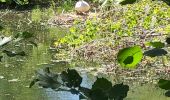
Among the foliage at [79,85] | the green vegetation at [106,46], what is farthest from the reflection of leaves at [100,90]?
the green vegetation at [106,46]

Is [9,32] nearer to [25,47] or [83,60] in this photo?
[25,47]

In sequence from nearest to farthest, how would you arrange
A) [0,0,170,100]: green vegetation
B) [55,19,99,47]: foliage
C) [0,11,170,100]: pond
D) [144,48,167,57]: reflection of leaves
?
1. [144,48,167,57]: reflection of leaves
2. [0,11,170,100]: pond
3. [0,0,170,100]: green vegetation
4. [55,19,99,47]: foliage

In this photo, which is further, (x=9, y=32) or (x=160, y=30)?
(x=9, y=32)

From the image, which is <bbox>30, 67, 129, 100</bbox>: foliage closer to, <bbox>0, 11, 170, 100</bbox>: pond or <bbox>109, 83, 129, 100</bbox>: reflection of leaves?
<bbox>109, 83, 129, 100</bbox>: reflection of leaves

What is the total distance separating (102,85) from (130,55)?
60 millimetres

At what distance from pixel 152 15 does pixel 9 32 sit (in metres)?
2.43

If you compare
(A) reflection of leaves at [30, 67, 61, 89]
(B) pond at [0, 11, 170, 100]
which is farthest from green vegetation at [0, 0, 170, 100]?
(A) reflection of leaves at [30, 67, 61, 89]

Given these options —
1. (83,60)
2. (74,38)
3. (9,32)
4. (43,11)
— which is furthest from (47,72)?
(43,11)

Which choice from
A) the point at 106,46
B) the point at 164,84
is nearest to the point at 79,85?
the point at 164,84

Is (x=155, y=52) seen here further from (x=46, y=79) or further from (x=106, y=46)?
(x=106, y=46)

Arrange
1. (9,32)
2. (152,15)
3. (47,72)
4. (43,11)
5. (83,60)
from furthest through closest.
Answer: (43,11), (9,32), (152,15), (83,60), (47,72)

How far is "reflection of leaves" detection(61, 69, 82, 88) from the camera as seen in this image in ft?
2.44

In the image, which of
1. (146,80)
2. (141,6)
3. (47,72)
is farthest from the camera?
(141,6)

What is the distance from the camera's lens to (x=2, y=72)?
5.27 m
